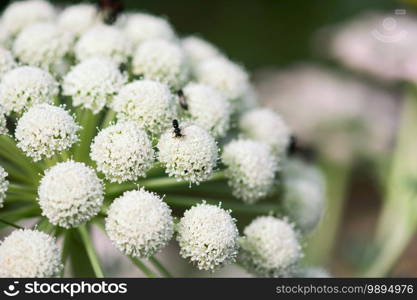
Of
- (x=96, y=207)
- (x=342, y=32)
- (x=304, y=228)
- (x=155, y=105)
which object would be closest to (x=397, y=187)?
(x=304, y=228)

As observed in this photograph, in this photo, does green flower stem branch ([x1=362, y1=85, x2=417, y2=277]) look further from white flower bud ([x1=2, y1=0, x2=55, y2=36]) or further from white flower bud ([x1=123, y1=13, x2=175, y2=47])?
white flower bud ([x1=2, y1=0, x2=55, y2=36])

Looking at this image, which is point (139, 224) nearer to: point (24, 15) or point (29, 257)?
point (29, 257)

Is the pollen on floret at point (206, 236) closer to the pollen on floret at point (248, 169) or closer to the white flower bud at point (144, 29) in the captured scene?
the pollen on floret at point (248, 169)

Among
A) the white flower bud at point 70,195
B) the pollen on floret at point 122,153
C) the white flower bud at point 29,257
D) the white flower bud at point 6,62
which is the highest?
the white flower bud at point 6,62

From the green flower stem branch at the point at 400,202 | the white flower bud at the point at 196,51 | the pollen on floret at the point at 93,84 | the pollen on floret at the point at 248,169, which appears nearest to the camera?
the pollen on floret at the point at 93,84

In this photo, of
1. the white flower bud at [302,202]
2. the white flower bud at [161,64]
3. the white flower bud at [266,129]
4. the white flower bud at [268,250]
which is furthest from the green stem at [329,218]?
the white flower bud at [161,64]

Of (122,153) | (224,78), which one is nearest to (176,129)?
(122,153)
